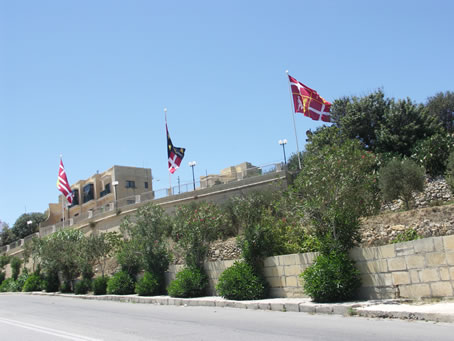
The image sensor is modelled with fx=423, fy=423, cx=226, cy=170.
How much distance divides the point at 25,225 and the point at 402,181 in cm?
7630

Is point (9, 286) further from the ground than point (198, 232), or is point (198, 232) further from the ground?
point (198, 232)

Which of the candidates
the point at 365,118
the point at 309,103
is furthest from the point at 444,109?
the point at 309,103

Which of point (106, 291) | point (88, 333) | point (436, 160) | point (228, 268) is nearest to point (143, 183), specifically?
point (106, 291)

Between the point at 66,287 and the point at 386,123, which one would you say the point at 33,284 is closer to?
the point at 66,287

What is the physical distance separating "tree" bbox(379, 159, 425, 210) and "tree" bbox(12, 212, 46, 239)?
2849 inches

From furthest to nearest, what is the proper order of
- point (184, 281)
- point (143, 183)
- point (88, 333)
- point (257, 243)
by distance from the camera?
point (143, 183)
point (184, 281)
point (257, 243)
point (88, 333)

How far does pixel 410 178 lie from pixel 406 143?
9.05 m

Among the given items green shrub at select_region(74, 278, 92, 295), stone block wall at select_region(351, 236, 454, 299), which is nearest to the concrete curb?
stone block wall at select_region(351, 236, 454, 299)

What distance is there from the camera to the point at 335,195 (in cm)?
1386

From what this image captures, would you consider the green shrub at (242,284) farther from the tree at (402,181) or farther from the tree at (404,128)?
the tree at (404,128)

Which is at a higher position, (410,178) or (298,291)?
(410,178)

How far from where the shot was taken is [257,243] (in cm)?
1566

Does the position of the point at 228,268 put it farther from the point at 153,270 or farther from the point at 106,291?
the point at 106,291

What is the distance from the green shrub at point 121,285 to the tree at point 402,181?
14.7m
